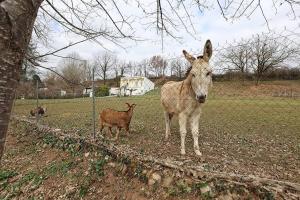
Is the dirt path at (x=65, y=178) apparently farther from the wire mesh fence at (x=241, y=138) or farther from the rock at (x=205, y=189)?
the wire mesh fence at (x=241, y=138)

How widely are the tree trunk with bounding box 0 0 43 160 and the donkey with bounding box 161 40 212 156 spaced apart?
11.8 feet

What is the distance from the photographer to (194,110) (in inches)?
217

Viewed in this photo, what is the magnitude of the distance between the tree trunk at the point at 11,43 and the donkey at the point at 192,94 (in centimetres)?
361

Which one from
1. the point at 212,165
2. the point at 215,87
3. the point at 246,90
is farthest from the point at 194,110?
the point at 246,90

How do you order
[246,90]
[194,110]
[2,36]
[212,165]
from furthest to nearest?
1. [246,90]
2. [194,110]
3. [212,165]
4. [2,36]

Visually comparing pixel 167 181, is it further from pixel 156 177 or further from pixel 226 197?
pixel 226 197

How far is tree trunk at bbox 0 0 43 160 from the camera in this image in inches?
52.0

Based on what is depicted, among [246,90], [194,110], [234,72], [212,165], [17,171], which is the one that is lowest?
[17,171]

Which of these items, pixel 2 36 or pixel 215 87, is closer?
pixel 2 36

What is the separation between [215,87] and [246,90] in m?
1.08

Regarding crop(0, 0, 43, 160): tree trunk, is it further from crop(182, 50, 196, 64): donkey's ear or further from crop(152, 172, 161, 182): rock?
crop(182, 50, 196, 64): donkey's ear

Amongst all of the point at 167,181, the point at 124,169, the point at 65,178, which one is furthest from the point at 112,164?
the point at 167,181

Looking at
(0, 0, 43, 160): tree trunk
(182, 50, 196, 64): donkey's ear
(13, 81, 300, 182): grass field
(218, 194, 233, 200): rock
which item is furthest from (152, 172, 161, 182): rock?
(0, 0, 43, 160): tree trunk

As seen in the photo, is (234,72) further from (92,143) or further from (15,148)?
(15,148)
